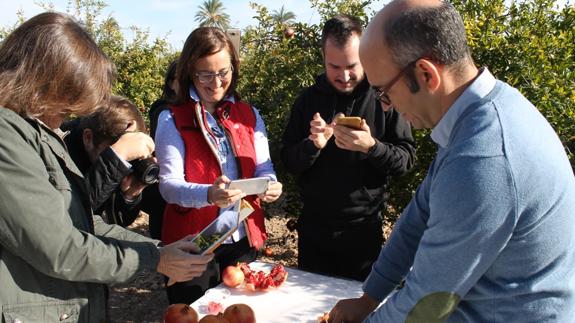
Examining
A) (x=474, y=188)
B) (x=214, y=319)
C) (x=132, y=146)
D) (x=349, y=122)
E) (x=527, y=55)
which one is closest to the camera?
(x=474, y=188)

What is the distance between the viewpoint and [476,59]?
3.60m

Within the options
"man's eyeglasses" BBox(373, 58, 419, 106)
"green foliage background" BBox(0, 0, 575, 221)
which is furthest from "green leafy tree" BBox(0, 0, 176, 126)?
"man's eyeglasses" BBox(373, 58, 419, 106)

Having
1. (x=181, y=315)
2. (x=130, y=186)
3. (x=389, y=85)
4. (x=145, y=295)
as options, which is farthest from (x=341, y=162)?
(x=145, y=295)

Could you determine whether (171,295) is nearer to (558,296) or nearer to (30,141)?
(30,141)

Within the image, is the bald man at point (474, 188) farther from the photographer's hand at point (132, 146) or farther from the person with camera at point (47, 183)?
the photographer's hand at point (132, 146)

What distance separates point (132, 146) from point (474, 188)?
1.64 meters

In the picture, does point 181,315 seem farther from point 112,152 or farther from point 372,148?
point 372,148

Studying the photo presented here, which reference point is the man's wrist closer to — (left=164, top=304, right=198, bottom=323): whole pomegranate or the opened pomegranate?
the opened pomegranate

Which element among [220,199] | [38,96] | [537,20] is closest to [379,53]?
[38,96]

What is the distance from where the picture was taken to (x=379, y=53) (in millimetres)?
1371

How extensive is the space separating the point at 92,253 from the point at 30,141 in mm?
411

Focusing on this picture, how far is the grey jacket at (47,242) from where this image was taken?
147cm

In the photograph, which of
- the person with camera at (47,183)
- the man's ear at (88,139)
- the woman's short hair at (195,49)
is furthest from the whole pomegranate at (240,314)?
the woman's short hair at (195,49)

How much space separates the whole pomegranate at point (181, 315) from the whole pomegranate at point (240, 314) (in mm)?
122
